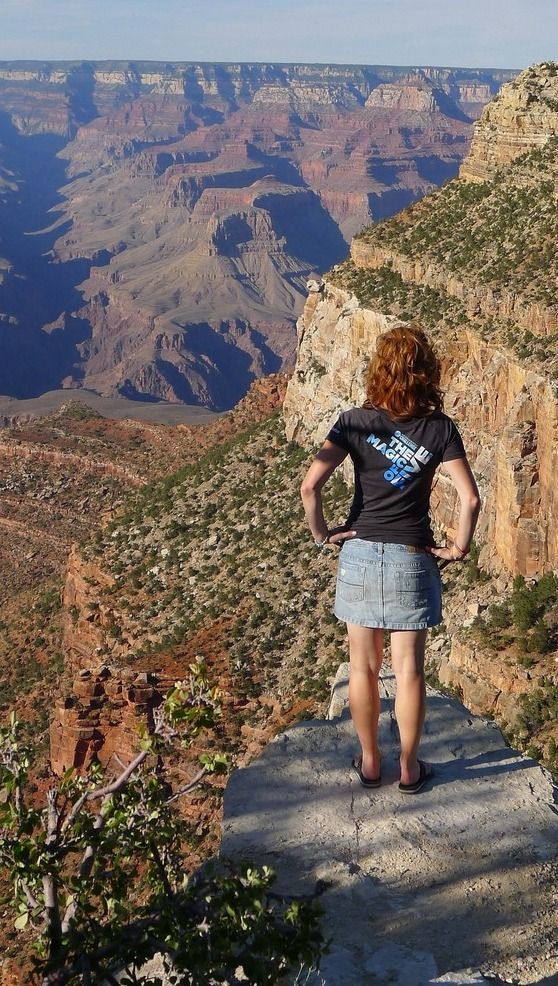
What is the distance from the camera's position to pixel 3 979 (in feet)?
48.9

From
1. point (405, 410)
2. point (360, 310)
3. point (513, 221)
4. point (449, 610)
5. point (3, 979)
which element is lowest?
point (3, 979)

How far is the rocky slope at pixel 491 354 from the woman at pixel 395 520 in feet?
29.2

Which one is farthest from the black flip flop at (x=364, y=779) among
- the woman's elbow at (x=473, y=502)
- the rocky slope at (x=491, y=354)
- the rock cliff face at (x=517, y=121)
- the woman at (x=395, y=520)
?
the rock cliff face at (x=517, y=121)

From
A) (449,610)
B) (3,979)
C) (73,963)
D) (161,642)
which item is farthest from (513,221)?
(73,963)

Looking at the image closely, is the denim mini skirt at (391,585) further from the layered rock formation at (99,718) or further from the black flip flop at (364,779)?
the layered rock formation at (99,718)

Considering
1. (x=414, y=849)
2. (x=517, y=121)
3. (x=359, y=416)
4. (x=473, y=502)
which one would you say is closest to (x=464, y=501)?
(x=473, y=502)

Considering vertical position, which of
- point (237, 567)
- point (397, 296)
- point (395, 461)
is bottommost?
point (237, 567)

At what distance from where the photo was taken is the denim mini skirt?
7941 mm

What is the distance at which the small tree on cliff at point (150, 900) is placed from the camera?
20.0 feet

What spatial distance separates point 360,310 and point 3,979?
19347 mm

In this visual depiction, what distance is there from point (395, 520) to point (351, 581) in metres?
0.60

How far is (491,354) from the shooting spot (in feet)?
77.0

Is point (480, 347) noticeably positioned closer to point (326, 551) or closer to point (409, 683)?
point (326, 551)

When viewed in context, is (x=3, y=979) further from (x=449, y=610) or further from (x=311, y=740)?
(x=449, y=610)
